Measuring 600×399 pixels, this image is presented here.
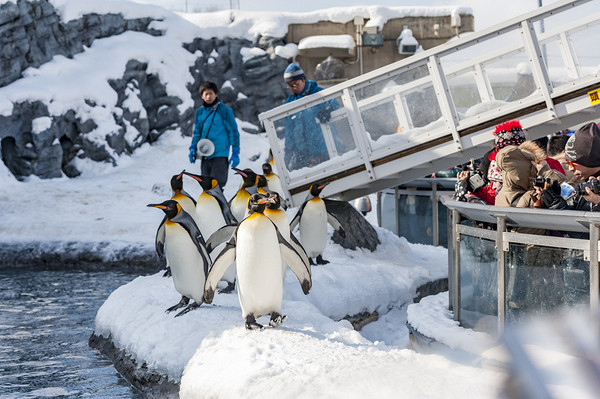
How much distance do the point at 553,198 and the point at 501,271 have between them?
601 mm

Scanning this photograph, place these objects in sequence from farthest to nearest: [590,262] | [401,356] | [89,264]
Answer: [89,264] < [401,356] < [590,262]

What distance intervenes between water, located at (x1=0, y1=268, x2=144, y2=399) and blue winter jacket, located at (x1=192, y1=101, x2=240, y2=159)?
2250 mm

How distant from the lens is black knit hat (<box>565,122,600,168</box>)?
164 inches

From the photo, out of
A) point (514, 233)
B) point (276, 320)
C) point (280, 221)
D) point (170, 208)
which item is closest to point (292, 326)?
point (276, 320)

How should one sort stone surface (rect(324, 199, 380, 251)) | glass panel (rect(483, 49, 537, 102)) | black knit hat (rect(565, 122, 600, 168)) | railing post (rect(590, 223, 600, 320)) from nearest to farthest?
1. railing post (rect(590, 223, 600, 320))
2. black knit hat (rect(565, 122, 600, 168))
3. glass panel (rect(483, 49, 537, 102))
4. stone surface (rect(324, 199, 380, 251))

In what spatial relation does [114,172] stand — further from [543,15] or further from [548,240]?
[548,240]

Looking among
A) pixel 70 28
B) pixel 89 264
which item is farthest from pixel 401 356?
pixel 70 28

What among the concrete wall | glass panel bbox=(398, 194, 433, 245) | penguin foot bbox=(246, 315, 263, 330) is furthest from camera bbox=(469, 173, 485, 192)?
the concrete wall

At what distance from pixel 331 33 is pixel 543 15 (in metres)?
19.2

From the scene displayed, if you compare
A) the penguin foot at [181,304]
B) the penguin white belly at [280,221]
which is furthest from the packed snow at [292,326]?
the penguin white belly at [280,221]

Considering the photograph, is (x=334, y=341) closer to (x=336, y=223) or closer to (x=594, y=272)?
(x=594, y=272)

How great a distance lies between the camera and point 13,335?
6895 millimetres

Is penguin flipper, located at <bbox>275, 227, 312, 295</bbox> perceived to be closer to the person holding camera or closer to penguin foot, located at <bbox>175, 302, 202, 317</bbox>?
penguin foot, located at <bbox>175, 302, 202, 317</bbox>

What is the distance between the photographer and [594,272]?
145 inches
